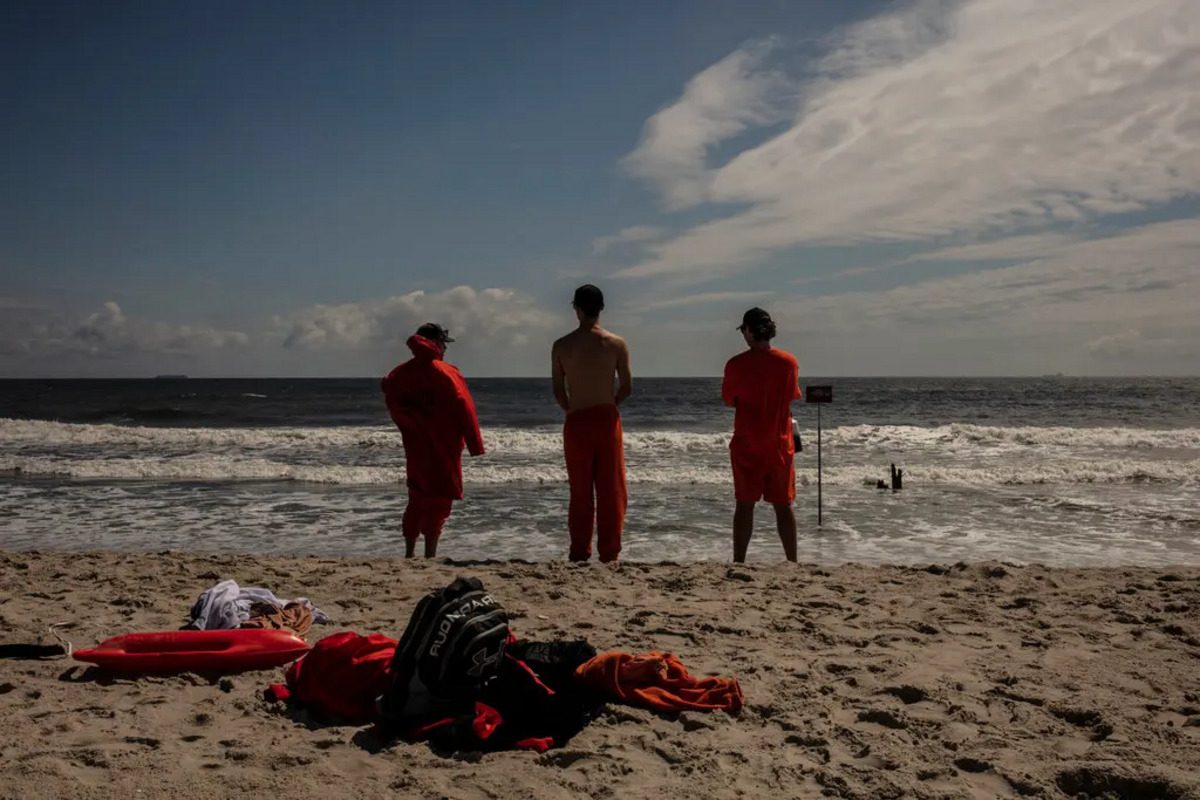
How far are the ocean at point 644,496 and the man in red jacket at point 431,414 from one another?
167 cm

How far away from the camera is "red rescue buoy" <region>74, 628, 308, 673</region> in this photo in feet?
12.3

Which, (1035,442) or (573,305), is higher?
(573,305)

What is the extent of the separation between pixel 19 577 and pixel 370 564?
242 centimetres

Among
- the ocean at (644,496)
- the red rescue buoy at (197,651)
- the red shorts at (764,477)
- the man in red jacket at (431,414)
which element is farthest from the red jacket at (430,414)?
the red rescue buoy at (197,651)

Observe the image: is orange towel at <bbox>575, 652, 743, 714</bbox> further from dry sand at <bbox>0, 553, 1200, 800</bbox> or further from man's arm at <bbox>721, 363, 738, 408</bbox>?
man's arm at <bbox>721, 363, 738, 408</bbox>

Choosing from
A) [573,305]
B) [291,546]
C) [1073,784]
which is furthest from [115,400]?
[1073,784]

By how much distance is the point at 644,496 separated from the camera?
11367 mm

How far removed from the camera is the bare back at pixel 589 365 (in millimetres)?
5832

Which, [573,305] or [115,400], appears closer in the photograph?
[573,305]

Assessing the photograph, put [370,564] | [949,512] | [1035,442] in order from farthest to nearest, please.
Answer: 1. [1035,442]
2. [949,512]
3. [370,564]

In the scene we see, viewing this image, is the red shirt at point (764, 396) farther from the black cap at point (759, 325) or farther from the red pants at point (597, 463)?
the red pants at point (597, 463)

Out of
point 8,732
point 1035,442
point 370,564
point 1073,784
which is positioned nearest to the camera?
point 1073,784

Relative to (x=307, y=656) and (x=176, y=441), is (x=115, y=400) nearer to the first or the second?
(x=176, y=441)

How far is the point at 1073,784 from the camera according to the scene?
2723 mm
